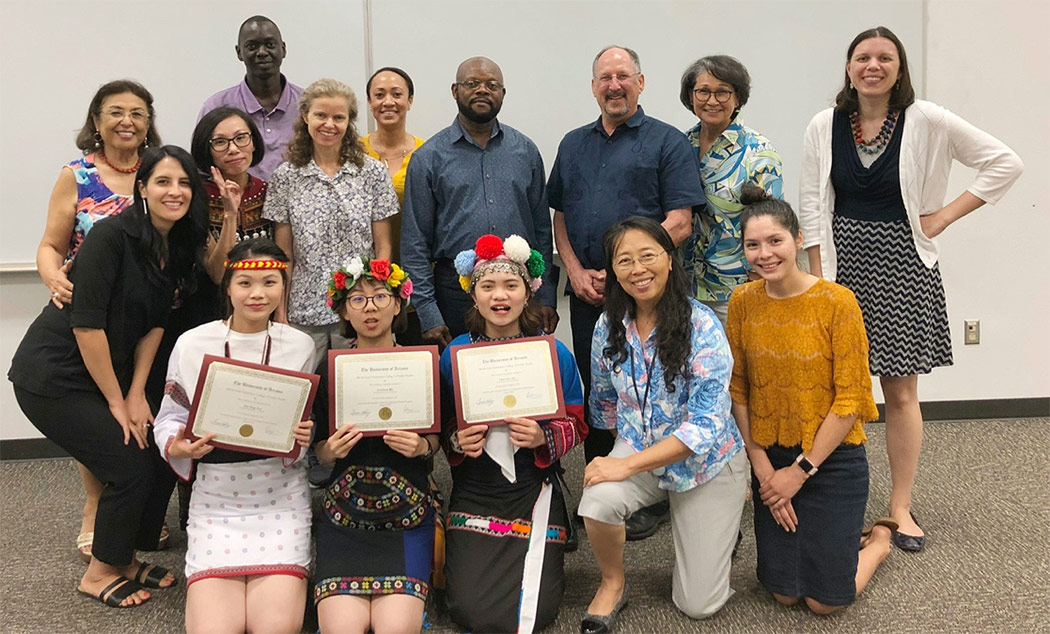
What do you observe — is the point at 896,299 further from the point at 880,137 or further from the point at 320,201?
the point at 320,201

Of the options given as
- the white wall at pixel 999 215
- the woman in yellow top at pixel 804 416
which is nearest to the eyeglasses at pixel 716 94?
the woman in yellow top at pixel 804 416

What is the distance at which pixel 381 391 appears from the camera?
2.44m

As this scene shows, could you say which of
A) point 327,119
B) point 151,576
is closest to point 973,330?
point 327,119

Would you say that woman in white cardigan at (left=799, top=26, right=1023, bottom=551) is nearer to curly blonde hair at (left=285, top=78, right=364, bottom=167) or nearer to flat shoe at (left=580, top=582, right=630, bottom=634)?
flat shoe at (left=580, top=582, right=630, bottom=634)

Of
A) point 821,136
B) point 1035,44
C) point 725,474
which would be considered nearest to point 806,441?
point 725,474

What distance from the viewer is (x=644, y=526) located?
3.18m

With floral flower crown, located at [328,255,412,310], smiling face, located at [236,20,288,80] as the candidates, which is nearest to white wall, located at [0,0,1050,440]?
smiling face, located at [236,20,288,80]

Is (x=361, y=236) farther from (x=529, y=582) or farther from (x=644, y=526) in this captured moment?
(x=644, y=526)

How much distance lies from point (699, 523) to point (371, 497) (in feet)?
3.52

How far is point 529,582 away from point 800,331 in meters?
1.18

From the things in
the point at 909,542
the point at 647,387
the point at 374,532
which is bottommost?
the point at 909,542

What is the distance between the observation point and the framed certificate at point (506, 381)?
245cm

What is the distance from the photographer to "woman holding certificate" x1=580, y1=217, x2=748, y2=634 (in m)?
2.43

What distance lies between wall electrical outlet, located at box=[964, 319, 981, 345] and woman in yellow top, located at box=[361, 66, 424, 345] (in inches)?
132
